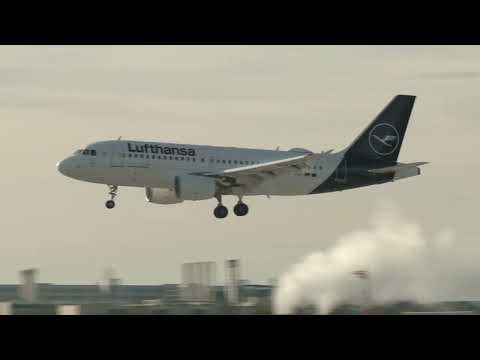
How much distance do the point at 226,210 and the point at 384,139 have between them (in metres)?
12.2

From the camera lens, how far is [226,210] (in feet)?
184

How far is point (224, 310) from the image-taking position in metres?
98.8

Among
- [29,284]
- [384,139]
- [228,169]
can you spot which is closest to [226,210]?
[228,169]

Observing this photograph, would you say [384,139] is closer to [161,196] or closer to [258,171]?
[258,171]

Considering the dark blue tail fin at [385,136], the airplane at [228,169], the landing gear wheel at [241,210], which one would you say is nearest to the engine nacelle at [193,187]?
the airplane at [228,169]

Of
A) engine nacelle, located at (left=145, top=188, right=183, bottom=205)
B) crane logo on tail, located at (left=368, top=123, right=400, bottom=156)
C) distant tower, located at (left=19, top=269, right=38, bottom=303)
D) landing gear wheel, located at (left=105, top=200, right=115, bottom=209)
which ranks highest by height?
distant tower, located at (left=19, top=269, right=38, bottom=303)

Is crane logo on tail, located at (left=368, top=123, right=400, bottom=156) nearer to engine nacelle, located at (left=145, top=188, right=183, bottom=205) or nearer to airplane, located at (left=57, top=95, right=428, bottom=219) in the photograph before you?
airplane, located at (left=57, top=95, right=428, bottom=219)

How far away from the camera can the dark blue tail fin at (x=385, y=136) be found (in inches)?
2360

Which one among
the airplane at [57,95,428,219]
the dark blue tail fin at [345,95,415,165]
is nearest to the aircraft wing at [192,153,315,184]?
the airplane at [57,95,428,219]

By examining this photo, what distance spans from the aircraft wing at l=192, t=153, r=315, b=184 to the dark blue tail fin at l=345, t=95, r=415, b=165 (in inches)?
247

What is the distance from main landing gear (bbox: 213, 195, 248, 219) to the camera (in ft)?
183

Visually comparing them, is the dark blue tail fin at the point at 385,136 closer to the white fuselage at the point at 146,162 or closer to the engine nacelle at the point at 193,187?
the white fuselage at the point at 146,162

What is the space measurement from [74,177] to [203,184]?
7054mm
